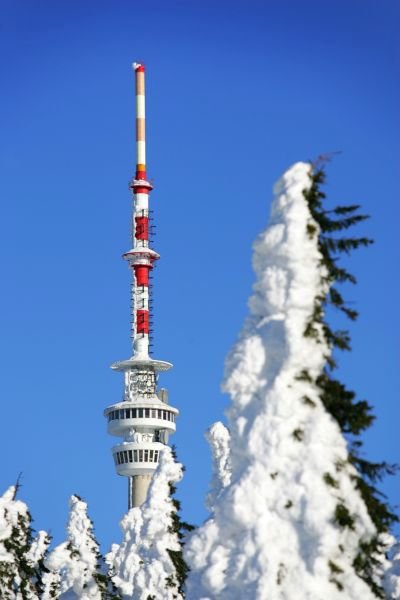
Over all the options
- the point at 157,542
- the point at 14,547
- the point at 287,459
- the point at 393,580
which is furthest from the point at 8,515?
the point at 287,459

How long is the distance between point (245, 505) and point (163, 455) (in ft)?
122

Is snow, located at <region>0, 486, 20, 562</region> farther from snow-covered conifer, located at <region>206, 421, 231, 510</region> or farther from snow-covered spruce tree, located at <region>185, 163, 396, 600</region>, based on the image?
snow-covered spruce tree, located at <region>185, 163, 396, 600</region>

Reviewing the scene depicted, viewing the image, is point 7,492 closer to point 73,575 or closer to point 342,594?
point 73,575

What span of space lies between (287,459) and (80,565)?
3943 centimetres

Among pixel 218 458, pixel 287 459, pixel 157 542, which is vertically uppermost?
pixel 218 458

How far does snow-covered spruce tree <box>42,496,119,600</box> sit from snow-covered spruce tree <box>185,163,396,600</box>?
112 ft

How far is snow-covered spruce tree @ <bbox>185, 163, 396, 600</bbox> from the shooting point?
1487 inches

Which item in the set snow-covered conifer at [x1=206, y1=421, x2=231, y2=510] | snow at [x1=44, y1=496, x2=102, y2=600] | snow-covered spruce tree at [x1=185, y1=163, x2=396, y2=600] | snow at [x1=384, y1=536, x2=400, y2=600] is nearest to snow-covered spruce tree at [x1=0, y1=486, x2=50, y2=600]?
snow at [x1=44, y1=496, x2=102, y2=600]

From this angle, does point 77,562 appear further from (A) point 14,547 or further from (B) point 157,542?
(A) point 14,547

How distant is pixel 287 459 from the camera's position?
38562 millimetres

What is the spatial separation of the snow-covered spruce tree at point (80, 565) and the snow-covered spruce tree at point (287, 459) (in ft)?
112

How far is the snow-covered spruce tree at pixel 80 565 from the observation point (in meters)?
74.8

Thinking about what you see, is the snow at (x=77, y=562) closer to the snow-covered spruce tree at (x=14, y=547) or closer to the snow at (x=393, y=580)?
the snow-covered spruce tree at (x=14, y=547)

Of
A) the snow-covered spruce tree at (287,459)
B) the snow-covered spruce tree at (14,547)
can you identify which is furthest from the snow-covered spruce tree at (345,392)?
the snow-covered spruce tree at (14,547)
